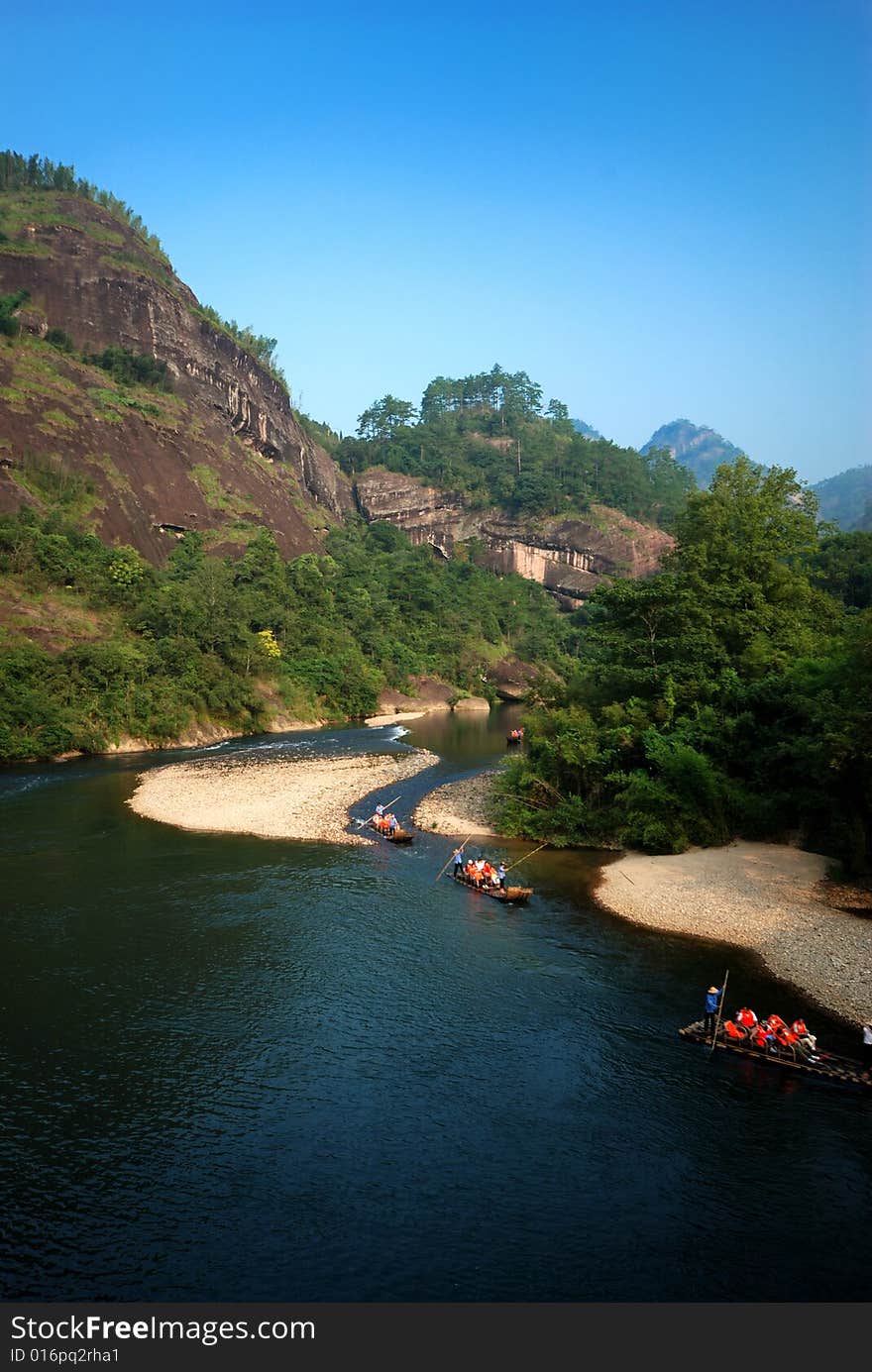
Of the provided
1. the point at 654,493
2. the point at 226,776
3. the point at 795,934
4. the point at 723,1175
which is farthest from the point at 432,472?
the point at 723,1175

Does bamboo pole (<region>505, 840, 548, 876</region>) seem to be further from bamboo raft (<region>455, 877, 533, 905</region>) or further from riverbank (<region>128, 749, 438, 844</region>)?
riverbank (<region>128, 749, 438, 844</region>)

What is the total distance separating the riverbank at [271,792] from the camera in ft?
116

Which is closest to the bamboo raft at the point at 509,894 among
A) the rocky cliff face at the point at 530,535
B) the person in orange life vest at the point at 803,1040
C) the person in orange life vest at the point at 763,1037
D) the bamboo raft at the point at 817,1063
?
the bamboo raft at the point at 817,1063

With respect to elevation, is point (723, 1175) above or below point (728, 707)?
below

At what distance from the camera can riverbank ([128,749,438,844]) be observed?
1388 inches

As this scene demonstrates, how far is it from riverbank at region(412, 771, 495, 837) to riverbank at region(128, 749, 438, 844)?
137 inches

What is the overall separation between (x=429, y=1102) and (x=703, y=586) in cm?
2654

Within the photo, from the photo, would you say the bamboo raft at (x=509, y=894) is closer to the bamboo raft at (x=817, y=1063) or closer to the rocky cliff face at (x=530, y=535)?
the bamboo raft at (x=817, y=1063)

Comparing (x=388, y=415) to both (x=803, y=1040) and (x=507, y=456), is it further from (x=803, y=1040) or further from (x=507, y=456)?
(x=803, y=1040)

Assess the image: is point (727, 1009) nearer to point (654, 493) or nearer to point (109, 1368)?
point (109, 1368)

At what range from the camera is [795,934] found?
22.6 m

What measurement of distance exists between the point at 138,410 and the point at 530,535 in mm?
65471

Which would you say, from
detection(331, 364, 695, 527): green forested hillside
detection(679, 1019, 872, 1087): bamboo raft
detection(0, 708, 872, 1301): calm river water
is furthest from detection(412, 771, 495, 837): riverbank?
detection(331, 364, 695, 527): green forested hillside

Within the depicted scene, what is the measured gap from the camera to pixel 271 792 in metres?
41.6
